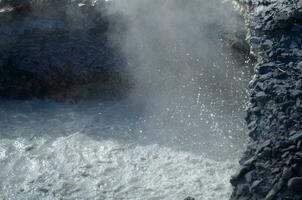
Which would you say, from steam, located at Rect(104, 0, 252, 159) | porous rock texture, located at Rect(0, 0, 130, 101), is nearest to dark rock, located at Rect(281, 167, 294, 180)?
steam, located at Rect(104, 0, 252, 159)

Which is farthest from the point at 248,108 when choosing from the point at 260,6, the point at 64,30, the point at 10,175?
the point at 64,30

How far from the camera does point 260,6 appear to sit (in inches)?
216

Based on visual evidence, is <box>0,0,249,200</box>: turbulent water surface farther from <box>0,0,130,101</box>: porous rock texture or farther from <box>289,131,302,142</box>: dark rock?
<box>289,131,302,142</box>: dark rock

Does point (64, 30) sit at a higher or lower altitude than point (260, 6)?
higher

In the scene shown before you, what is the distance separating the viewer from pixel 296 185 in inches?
148

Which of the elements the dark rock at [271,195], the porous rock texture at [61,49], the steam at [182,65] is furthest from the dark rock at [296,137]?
the porous rock texture at [61,49]

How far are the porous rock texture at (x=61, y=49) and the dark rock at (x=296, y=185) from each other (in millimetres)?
3534

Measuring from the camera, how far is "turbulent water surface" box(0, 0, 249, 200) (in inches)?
198

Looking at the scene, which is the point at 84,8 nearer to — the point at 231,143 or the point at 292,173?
the point at 231,143

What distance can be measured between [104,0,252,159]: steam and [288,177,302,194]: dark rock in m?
2.03

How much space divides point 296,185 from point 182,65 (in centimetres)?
323

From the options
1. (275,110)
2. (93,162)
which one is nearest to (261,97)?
(275,110)

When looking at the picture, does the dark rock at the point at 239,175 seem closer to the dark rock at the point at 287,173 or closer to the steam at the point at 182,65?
the dark rock at the point at 287,173

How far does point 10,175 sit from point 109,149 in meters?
1.21
